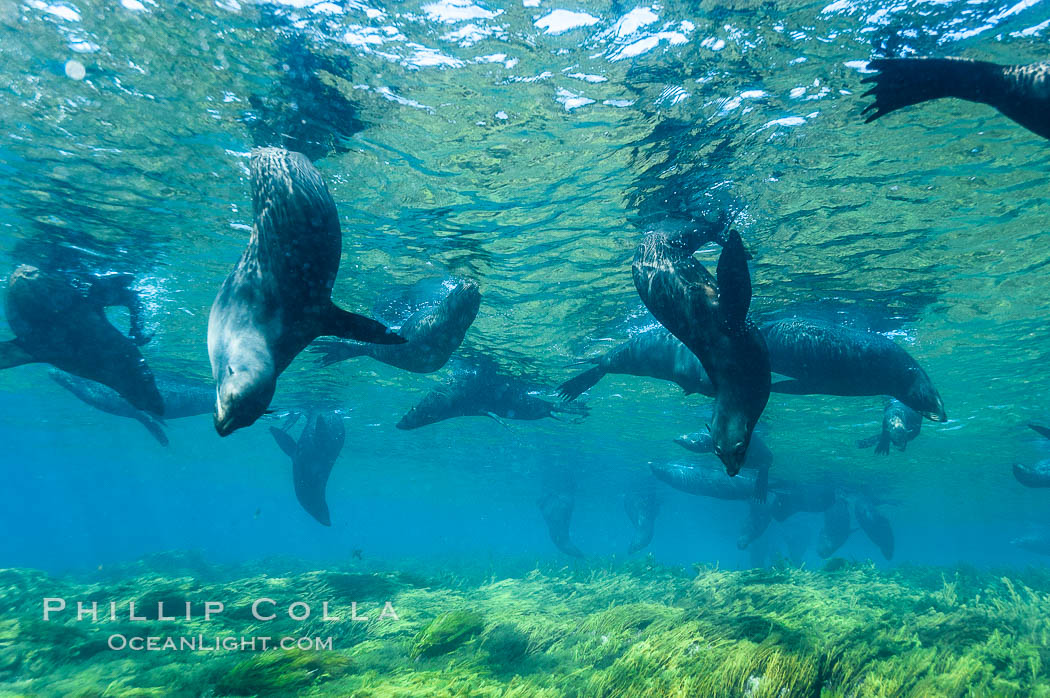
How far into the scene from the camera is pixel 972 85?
3.11 metres

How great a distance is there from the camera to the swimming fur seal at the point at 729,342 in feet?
12.6

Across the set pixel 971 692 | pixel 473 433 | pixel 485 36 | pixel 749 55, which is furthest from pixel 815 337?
pixel 473 433

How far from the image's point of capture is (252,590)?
8906mm

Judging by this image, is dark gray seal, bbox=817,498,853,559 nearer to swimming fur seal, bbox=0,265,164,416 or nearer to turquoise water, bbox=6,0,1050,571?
turquoise water, bbox=6,0,1050,571

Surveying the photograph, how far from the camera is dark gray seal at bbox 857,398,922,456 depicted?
31.7ft

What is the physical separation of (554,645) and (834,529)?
2296 cm

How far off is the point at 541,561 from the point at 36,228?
17.9 meters

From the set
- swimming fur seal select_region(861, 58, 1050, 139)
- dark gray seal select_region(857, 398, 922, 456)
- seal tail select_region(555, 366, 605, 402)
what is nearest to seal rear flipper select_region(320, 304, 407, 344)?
swimming fur seal select_region(861, 58, 1050, 139)

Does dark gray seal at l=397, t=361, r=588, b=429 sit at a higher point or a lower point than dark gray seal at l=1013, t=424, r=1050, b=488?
higher

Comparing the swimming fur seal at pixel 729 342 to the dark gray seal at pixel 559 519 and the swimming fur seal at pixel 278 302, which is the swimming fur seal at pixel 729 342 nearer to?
the swimming fur seal at pixel 278 302

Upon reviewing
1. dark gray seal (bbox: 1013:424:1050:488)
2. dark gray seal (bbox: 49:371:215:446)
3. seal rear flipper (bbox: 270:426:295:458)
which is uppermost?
dark gray seal (bbox: 49:371:215:446)

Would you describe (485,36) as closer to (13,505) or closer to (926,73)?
(926,73)

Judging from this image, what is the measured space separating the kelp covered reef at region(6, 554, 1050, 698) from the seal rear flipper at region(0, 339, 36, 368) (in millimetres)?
3635

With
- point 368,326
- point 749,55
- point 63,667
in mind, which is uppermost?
point 749,55
